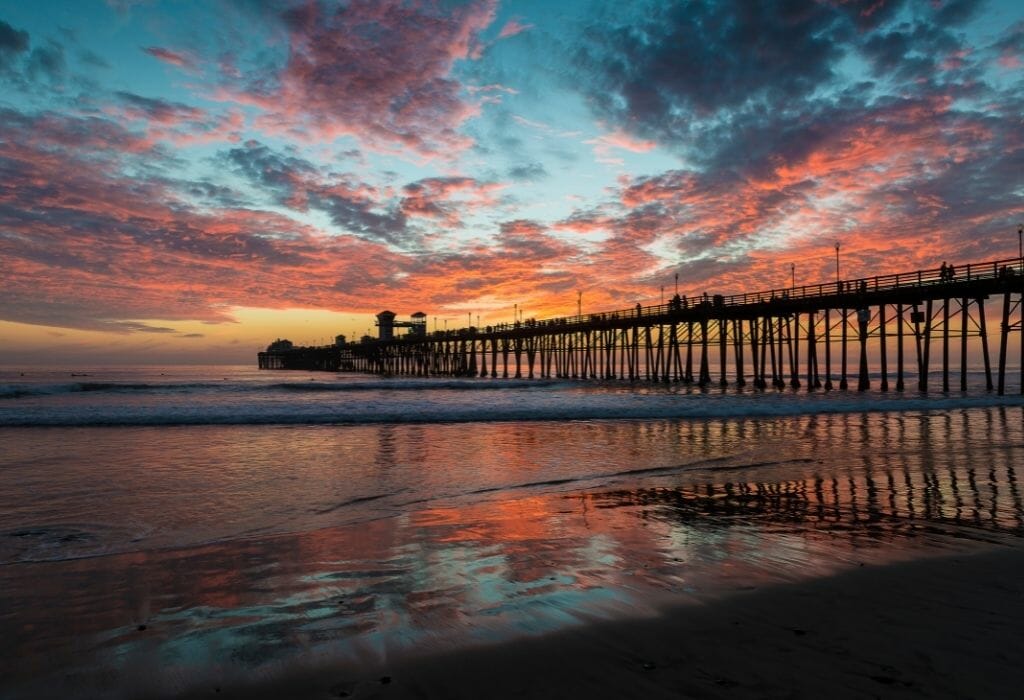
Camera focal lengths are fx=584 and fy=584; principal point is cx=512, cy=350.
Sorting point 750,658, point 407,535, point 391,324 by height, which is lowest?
point 407,535

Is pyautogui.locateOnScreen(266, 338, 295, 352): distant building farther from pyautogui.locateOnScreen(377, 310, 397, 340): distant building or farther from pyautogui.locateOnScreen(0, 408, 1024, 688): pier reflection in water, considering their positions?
pyautogui.locateOnScreen(0, 408, 1024, 688): pier reflection in water

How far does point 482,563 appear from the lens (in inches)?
189

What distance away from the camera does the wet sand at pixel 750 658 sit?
2686 mm

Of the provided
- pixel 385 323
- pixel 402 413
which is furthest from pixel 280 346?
pixel 402 413

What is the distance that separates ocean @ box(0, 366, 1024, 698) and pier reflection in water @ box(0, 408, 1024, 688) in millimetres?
24

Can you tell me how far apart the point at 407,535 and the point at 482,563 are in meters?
1.30

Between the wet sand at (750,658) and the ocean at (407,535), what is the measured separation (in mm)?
205

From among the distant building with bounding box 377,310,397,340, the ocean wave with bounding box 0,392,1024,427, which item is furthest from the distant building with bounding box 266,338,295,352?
the ocean wave with bounding box 0,392,1024,427

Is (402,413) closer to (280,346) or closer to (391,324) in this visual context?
(391,324)

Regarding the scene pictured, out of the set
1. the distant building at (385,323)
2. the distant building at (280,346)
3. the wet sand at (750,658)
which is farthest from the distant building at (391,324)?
the wet sand at (750,658)

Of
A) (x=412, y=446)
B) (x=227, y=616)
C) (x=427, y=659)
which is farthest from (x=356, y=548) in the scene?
(x=412, y=446)

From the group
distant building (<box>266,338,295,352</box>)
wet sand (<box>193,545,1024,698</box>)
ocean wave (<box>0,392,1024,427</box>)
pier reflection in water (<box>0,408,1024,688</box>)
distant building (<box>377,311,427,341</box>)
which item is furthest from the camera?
distant building (<box>266,338,295,352</box>)

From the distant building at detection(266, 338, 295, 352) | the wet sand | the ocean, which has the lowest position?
the ocean

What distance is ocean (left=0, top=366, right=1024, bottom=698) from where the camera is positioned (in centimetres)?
338
